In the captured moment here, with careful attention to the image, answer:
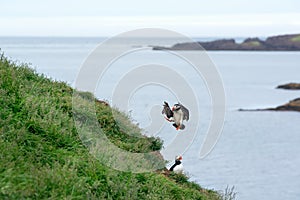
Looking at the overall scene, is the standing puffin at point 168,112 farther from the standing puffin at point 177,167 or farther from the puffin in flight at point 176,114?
the standing puffin at point 177,167

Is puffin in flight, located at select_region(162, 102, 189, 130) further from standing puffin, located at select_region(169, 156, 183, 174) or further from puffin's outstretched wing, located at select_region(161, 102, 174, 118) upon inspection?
standing puffin, located at select_region(169, 156, 183, 174)

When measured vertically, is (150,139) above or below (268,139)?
below

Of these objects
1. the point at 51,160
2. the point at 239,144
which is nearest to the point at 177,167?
the point at 51,160

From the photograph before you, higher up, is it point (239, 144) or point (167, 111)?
point (239, 144)

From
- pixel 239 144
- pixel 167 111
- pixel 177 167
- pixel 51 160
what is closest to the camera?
pixel 51 160

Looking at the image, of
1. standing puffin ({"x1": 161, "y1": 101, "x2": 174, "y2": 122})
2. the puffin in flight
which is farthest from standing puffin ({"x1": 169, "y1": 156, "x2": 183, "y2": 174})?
standing puffin ({"x1": 161, "y1": 101, "x2": 174, "y2": 122})

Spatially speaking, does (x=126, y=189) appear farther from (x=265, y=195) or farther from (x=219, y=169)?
(x=219, y=169)

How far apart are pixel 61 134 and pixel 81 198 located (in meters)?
1.71

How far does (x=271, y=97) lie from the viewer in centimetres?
7831

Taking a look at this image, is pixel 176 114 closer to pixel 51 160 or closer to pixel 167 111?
pixel 167 111

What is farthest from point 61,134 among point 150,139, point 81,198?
point 150,139

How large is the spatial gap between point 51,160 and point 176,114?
2973 millimetres

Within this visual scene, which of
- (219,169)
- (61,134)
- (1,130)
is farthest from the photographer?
(219,169)

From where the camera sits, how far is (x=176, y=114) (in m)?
10.5
